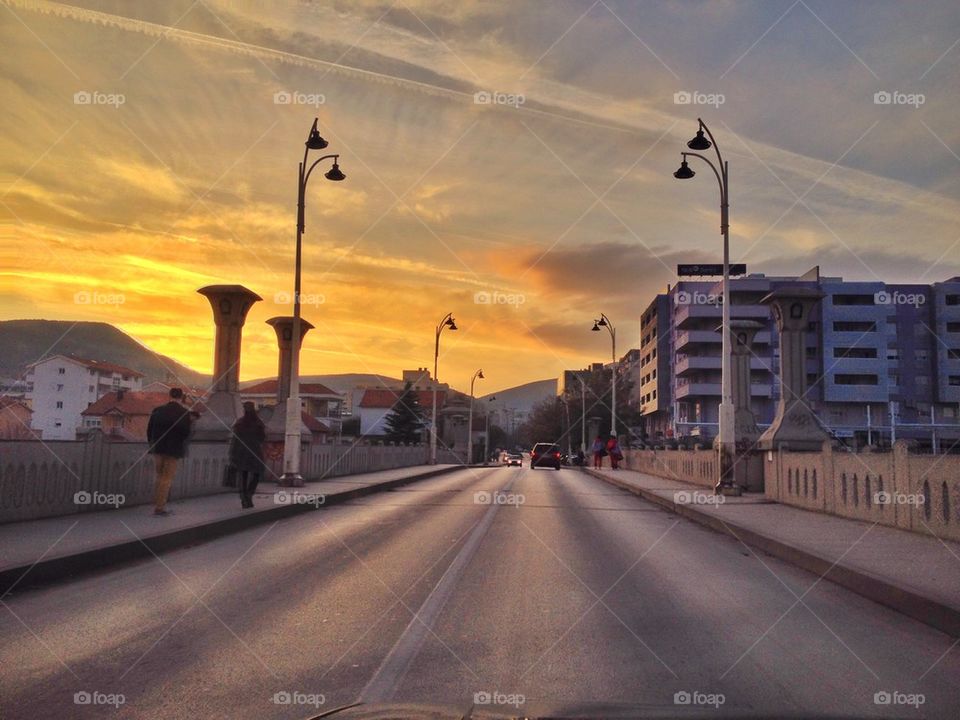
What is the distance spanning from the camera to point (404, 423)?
333 ft

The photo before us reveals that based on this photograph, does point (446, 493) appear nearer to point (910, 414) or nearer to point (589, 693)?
point (589, 693)

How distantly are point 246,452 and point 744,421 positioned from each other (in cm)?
1428

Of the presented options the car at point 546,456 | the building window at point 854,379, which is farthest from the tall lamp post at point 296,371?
the building window at point 854,379

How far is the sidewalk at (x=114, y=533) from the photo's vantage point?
856 cm

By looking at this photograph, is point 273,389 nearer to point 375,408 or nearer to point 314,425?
point 314,425

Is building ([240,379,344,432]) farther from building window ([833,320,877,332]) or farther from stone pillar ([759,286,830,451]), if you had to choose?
stone pillar ([759,286,830,451])

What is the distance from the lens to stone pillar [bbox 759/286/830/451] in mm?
19258

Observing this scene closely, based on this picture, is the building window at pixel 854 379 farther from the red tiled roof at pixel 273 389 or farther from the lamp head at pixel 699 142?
the lamp head at pixel 699 142

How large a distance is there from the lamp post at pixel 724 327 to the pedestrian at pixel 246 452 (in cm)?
1031

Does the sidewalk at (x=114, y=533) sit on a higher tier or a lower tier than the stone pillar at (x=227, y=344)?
lower

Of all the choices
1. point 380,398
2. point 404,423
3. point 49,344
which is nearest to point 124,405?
point 49,344

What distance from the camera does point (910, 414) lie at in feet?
275

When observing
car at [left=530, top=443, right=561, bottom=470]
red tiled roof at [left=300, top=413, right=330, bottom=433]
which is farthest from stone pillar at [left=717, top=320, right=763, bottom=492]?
red tiled roof at [left=300, top=413, right=330, bottom=433]

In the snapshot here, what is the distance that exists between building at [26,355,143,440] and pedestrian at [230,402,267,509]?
21.4ft
